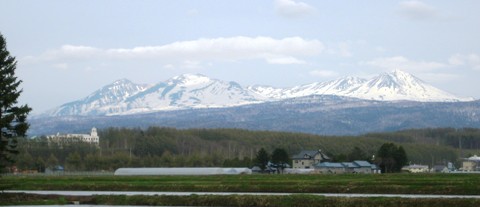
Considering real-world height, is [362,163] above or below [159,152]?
below

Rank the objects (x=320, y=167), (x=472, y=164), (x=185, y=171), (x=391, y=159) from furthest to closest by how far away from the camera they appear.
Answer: (x=472, y=164), (x=320, y=167), (x=391, y=159), (x=185, y=171)

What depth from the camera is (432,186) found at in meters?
49.5

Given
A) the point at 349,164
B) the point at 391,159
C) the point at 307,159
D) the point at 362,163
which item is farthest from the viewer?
the point at 307,159

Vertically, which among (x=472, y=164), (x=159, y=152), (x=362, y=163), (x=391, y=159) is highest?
(x=159, y=152)

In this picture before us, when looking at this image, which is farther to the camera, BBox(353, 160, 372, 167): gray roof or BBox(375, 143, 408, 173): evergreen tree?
BBox(353, 160, 372, 167): gray roof

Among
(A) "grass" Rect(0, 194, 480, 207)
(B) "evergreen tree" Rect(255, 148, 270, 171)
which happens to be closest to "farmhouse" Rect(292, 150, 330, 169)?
(B) "evergreen tree" Rect(255, 148, 270, 171)

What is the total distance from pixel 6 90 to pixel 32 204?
7.64m

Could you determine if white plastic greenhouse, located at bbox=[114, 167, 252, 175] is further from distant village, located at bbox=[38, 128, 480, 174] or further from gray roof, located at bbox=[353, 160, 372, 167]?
gray roof, located at bbox=[353, 160, 372, 167]

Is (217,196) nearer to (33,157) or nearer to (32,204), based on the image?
(32,204)

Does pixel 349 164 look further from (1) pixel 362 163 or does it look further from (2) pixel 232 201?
(2) pixel 232 201

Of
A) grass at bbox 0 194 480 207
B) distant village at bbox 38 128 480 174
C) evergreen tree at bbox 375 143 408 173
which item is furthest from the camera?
distant village at bbox 38 128 480 174

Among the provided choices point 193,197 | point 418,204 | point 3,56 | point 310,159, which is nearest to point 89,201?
point 193,197

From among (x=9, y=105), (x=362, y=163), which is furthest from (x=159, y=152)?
(x=9, y=105)

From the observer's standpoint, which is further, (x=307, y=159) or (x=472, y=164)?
(x=472, y=164)
